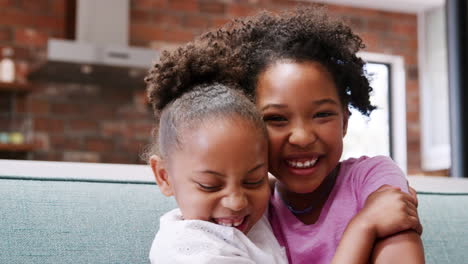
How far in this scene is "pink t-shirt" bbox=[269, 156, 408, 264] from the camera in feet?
3.41

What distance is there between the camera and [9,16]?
422 cm

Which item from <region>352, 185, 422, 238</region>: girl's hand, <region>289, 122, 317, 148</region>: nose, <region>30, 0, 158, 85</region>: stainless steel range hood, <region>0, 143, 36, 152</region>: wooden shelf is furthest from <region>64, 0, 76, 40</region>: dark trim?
<region>352, 185, 422, 238</region>: girl's hand

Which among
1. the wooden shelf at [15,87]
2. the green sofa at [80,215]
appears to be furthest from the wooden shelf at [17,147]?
the green sofa at [80,215]

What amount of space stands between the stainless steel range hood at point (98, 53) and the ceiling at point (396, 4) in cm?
180

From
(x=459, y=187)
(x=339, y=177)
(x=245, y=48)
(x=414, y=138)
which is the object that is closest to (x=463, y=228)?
(x=459, y=187)

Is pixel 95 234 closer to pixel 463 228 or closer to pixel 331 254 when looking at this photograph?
pixel 331 254

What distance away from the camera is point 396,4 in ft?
17.4

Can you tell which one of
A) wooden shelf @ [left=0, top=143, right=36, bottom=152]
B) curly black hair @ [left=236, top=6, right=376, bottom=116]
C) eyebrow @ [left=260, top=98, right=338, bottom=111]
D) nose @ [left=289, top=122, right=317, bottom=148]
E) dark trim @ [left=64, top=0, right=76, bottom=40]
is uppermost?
dark trim @ [left=64, top=0, right=76, bottom=40]

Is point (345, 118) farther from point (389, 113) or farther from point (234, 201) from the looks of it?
point (389, 113)

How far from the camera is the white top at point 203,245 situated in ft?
2.94

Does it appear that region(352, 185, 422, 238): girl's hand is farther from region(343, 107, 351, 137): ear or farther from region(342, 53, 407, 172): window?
region(342, 53, 407, 172): window

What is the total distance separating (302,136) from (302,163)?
0.19ft

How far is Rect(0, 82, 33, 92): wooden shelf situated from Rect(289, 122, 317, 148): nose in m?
3.33

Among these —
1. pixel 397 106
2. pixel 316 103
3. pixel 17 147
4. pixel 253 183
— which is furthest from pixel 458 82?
pixel 397 106
